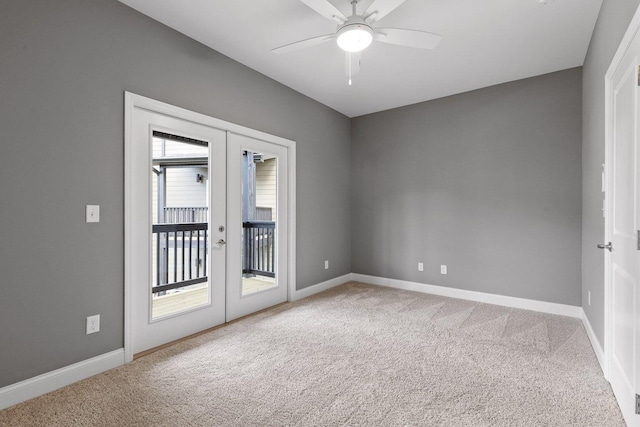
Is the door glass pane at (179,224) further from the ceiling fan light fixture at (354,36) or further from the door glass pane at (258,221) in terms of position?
the ceiling fan light fixture at (354,36)

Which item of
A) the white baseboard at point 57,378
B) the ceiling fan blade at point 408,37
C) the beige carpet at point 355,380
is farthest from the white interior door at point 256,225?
the ceiling fan blade at point 408,37

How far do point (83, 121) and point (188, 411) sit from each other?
6.79 ft

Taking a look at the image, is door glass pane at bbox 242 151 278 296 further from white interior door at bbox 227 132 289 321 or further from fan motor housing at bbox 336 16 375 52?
fan motor housing at bbox 336 16 375 52

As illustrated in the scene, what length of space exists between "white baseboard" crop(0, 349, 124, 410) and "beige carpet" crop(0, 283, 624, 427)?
0.06 metres

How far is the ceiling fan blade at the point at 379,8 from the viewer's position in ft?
6.66

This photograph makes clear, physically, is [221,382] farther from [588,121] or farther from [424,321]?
[588,121]

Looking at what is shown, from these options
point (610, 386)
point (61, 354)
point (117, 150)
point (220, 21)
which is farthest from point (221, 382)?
point (220, 21)

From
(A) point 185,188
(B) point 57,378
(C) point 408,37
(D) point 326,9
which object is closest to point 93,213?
(A) point 185,188

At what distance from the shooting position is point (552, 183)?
145 inches

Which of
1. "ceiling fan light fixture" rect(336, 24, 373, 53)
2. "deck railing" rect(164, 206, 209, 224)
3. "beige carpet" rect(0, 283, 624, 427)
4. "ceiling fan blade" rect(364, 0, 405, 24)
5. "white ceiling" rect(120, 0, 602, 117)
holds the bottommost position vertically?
"beige carpet" rect(0, 283, 624, 427)

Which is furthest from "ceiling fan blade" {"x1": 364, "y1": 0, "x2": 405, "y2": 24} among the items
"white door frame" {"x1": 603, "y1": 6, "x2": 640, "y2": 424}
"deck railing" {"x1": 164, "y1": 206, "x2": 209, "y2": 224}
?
"deck railing" {"x1": 164, "y1": 206, "x2": 209, "y2": 224}

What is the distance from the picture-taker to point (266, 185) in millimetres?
3939

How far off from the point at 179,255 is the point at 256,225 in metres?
1.01

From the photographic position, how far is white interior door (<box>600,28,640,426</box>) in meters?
1.62
